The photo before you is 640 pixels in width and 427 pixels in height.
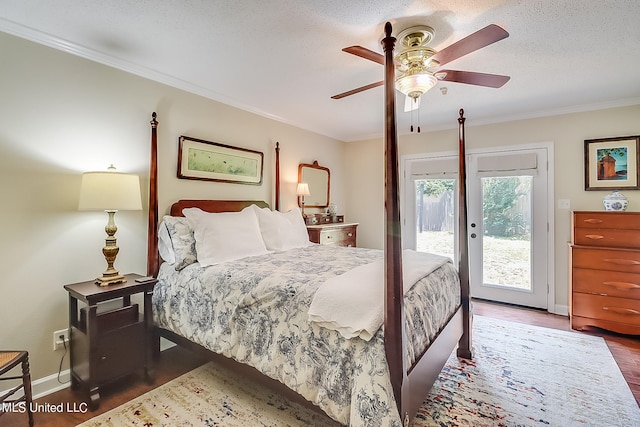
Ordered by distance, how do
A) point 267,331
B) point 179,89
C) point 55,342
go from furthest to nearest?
point 179,89
point 55,342
point 267,331

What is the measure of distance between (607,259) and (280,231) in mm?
3286

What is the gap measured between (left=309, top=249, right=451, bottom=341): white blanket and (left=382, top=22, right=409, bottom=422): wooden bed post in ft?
0.30

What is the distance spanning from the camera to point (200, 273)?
2.26 metres

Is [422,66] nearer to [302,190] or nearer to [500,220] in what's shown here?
[302,190]

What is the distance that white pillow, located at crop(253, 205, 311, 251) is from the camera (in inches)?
119

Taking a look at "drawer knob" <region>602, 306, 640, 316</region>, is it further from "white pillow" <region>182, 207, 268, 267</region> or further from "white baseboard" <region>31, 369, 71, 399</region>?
"white baseboard" <region>31, 369, 71, 399</region>

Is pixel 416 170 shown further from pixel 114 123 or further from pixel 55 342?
pixel 55 342

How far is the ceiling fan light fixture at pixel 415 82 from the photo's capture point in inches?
77.9

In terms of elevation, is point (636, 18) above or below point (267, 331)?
above

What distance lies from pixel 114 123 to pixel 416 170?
12.6ft

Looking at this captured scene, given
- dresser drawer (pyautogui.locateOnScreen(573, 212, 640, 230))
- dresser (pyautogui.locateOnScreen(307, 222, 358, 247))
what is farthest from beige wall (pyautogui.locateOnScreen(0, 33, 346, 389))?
dresser drawer (pyautogui.locateOnScreen(573, 212, 640, 230))

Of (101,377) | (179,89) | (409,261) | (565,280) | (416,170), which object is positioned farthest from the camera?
(416,170)

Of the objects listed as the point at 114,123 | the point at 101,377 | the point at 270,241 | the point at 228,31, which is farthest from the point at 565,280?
the point at 114,123

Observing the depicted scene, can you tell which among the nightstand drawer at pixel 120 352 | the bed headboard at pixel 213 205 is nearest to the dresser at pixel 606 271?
the bed headboard at pixel 213 205
